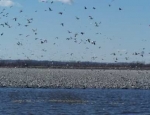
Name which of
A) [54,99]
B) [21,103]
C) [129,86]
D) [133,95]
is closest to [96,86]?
[129,86]

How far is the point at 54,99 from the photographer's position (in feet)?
126

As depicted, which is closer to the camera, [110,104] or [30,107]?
[30,107]

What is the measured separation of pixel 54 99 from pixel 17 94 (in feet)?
16.6

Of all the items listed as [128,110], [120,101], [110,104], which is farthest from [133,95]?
[128,110]

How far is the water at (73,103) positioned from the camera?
101 ft

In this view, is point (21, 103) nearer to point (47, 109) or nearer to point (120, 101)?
point (47, 109)

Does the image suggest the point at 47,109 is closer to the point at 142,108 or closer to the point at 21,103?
the point at 21,103

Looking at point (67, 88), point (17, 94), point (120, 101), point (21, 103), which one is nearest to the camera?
point (21, 103)

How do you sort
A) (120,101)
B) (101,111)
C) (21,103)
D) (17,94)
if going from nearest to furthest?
(101,111) < (21,103) < (120,101) < (17,94)

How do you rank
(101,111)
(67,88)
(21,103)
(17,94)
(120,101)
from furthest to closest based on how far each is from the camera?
(67,88)
(17,94)
(120,101)
(21,103)
(101,111)

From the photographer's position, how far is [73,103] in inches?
1394

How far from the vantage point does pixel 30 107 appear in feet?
107

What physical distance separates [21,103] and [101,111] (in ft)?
21.5

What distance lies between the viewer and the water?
3080 cm
